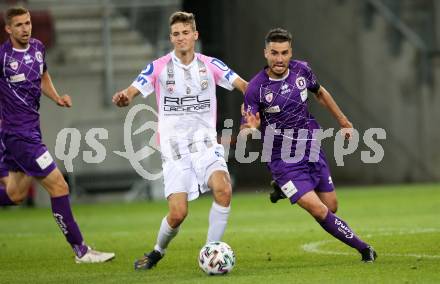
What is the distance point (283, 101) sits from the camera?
33.3ft

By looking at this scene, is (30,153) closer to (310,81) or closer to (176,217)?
(176,217)

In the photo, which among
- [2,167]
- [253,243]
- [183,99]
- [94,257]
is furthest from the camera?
[253,243]

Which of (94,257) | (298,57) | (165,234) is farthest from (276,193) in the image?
(298,57)

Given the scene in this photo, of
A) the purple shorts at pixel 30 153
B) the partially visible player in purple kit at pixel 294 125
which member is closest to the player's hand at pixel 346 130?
the partially visible player in purple kit at pixel 294 125

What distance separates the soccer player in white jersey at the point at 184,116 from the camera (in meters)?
9.82

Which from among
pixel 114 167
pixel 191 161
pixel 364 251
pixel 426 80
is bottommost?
pixel 114 167

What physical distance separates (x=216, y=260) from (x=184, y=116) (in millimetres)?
1447

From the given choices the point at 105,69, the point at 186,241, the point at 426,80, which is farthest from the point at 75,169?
the point at 186,241

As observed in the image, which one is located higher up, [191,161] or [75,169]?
[191,161]

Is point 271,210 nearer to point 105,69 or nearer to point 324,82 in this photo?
point 105,69

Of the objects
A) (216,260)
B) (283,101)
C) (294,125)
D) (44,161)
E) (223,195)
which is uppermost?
(283,101)

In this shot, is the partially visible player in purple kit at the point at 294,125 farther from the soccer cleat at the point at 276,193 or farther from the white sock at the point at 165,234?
the white sock at the point at 165,234

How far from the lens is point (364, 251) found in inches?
386

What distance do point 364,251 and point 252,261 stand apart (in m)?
1.21
